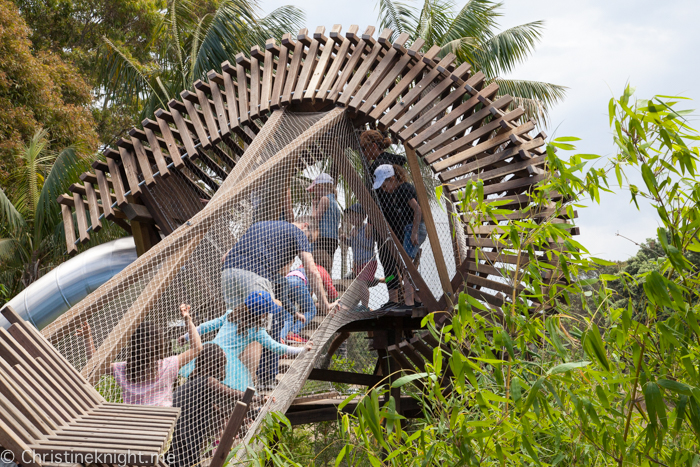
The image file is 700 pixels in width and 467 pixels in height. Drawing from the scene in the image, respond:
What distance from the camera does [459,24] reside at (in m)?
13.2

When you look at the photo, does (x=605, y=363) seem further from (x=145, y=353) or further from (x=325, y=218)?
(x=325, y=218)

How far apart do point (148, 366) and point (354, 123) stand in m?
3.18

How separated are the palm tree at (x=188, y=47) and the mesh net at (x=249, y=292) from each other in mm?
A: 7423

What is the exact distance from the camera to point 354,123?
5.68 metres

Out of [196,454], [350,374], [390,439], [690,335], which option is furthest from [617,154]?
[350,374]

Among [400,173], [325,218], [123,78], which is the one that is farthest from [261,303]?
[123,78]

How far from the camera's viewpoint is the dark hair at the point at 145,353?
329 cm

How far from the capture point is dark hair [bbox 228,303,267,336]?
366 cm

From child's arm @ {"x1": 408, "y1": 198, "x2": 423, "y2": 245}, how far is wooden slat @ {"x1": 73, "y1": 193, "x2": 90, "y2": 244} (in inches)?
126

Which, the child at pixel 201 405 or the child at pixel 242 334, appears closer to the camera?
the child at pixel 201 405

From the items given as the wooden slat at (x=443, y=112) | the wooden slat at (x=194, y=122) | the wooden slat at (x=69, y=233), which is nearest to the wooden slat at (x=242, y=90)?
the wooden slat at (x=194, y=122)

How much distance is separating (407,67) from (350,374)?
3.47 m

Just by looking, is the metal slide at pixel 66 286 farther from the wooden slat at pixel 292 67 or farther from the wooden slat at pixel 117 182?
the wooden slat at pixel 292 67

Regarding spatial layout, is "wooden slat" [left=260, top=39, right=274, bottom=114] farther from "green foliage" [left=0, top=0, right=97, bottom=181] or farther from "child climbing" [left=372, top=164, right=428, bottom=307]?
"green foliage" [left=0, top=0, right=97, bottom=181]
